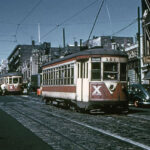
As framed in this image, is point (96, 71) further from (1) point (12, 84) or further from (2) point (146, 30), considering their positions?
(1) point (12, 84)

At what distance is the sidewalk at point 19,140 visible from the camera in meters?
7.71

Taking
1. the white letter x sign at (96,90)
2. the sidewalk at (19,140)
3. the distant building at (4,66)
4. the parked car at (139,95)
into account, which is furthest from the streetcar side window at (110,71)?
the distant building at (4,66)

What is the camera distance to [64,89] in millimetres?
18938

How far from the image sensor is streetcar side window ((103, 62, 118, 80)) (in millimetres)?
16083

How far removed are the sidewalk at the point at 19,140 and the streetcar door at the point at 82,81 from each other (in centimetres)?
520

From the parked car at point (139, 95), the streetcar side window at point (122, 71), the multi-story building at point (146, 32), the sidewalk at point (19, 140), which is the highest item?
the multi-story building at point (146, 32)

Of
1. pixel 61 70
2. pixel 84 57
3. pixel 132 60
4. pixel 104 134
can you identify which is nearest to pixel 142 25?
pixel 132 60

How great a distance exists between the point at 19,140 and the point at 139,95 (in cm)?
1474

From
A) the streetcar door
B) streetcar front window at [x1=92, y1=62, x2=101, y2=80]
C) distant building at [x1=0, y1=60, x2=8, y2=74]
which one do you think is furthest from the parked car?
distant building at [x1=0, y1=60, x2=8, y2=74]

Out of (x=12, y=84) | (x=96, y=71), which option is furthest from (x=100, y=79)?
(x=12, y=84)

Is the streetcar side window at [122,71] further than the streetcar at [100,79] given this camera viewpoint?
Yes

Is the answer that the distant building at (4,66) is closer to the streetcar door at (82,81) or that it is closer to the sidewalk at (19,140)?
the streetcar door at (82,81)

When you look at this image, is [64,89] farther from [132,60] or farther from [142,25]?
[132,60]

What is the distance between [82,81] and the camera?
647 inches
